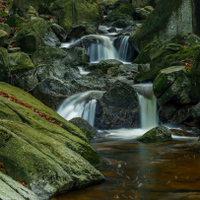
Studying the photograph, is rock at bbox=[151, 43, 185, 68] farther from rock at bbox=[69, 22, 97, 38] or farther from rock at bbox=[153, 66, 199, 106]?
rock at bbox=[69, 22, 97, 38]

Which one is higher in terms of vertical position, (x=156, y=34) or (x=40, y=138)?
(x=156, y=34)

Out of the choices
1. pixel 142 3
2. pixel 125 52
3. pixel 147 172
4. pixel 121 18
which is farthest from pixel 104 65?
pixel 142 3

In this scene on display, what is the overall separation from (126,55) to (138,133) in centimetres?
1360

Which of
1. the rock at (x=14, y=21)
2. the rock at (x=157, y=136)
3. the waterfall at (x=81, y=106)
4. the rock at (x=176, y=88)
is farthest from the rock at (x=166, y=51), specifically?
the rock at (x=14, y=21)

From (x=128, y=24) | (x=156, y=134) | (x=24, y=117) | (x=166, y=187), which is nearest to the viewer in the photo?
(x=166, y=187)

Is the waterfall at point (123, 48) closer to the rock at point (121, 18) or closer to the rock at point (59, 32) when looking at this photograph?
the rock at point (59, 32)

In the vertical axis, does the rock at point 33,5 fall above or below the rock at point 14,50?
above

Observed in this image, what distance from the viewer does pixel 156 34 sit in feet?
69.4

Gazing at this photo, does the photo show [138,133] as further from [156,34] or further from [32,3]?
[32,3]

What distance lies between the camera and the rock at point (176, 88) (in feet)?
39.3

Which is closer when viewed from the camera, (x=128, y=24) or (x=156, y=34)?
(x=156, y=34)

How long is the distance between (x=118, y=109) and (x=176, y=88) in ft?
8.69

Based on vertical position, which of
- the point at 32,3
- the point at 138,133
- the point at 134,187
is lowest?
the point at 138,133

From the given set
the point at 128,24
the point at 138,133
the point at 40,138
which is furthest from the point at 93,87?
the point at 128,24
